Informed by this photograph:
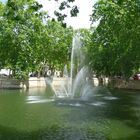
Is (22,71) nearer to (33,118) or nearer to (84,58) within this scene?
(84,58)

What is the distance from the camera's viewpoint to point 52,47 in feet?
220

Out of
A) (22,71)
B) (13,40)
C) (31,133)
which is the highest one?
(13,40)

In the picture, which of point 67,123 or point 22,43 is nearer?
point 67,123

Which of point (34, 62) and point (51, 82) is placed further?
point (51, 82)

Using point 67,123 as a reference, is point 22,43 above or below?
above

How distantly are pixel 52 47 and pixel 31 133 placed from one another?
163 ft

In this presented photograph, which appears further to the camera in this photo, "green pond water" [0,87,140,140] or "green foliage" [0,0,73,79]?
"green foliage" [0,0,73,79]

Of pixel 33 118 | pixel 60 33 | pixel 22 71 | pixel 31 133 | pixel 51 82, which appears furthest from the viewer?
pixel 60 33

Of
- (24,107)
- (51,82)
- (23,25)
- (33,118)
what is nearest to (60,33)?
(51,82)

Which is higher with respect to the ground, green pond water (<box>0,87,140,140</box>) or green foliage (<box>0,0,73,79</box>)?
green foliage (<box>0,0,73,79</box>)

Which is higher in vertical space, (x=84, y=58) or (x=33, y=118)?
(x=84, y=58)

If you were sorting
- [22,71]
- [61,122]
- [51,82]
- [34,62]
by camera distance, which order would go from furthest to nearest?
[51,82] → [34,62] → [22,71] → [61,122]

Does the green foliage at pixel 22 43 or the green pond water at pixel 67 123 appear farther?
the green foliage at pixel 22 43

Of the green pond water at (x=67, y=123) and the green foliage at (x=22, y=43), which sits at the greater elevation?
the green foliage at (x=22, y=43)
